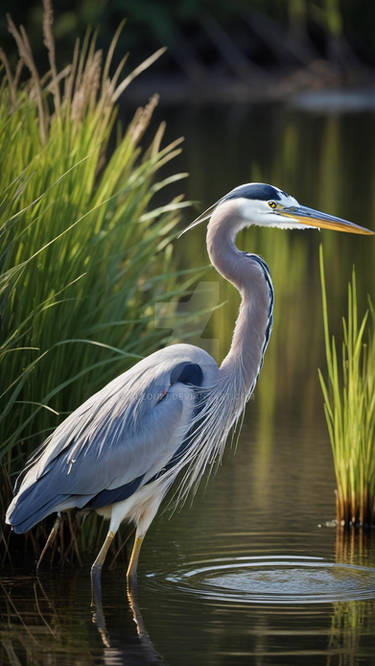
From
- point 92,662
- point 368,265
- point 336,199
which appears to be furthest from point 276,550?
point 336,199

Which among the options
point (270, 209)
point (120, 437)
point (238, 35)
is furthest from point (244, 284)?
point (238, 35)

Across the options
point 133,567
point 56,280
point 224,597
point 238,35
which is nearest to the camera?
point 224,597

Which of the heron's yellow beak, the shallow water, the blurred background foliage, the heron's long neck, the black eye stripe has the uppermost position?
the blurred background foliage

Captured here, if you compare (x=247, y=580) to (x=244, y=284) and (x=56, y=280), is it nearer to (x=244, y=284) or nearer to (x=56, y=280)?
(x=244, y=284)

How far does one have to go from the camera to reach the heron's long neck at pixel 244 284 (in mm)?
4777

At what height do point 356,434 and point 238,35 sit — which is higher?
point 238,35

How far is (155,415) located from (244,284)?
1.83 feet

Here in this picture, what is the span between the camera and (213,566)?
5.00 m

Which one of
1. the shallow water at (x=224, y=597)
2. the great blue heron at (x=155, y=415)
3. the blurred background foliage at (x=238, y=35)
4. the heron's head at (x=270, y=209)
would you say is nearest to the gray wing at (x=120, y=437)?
the great blue heron at (x=155, y=415)

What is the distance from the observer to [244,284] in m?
4.79

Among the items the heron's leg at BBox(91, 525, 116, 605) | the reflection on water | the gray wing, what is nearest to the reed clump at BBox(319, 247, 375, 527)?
the reflection on water

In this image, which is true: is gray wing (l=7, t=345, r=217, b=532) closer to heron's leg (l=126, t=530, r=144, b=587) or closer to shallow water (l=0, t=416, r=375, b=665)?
heron's leg (l=126, t=530, r=144, b=587)

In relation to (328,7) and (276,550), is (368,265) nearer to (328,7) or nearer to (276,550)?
(276,550)

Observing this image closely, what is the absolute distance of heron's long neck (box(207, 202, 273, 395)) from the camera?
4777 millimetres
